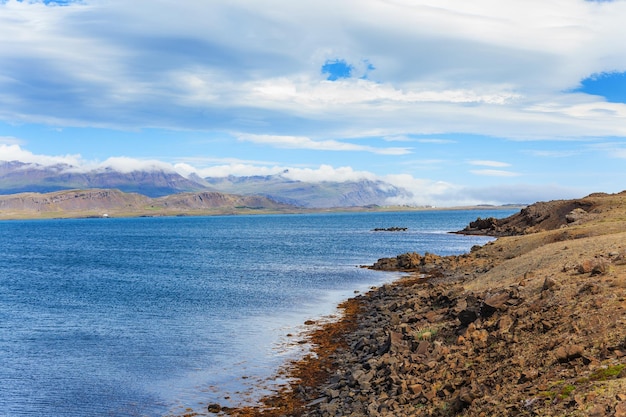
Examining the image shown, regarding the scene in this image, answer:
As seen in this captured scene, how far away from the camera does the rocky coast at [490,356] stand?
14320mm

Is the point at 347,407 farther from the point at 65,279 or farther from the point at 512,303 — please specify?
the point at 65,279

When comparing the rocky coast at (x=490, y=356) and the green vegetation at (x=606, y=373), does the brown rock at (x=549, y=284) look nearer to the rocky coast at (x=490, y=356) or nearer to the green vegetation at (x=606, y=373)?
the rocky coast at (x=490, y=356)

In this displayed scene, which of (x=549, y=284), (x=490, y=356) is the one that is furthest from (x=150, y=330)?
(x=549, y=284)

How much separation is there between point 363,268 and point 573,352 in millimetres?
56642

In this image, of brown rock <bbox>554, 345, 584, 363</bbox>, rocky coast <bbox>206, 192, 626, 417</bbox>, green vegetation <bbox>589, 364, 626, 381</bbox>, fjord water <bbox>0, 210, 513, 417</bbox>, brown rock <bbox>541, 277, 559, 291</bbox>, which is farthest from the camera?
fjord water <bbox>0, 210, 513, 417</bbox>

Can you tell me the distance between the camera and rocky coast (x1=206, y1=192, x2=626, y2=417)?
14.3 m

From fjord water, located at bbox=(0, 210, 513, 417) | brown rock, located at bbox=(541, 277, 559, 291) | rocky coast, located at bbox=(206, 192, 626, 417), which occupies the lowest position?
fjord water, located at bbox=(0, 210, 513, 417)

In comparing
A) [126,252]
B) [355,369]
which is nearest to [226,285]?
[355,369]

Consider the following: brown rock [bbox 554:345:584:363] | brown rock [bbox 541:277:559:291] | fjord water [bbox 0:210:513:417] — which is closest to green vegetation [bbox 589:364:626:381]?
brown rock [bbox 554:345:584:363]

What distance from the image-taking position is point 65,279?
223 feet

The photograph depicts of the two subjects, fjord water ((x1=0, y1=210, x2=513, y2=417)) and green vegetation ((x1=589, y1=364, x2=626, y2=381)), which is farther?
fjord water ((x1=0, y1=210, x2=513, y2=417))

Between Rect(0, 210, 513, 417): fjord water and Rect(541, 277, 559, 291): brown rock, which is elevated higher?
Rect(541, 277, 559, 291): brown rock

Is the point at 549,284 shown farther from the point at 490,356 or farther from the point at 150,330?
the point at 150,330

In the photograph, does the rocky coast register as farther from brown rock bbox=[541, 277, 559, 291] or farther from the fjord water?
the fjord water
